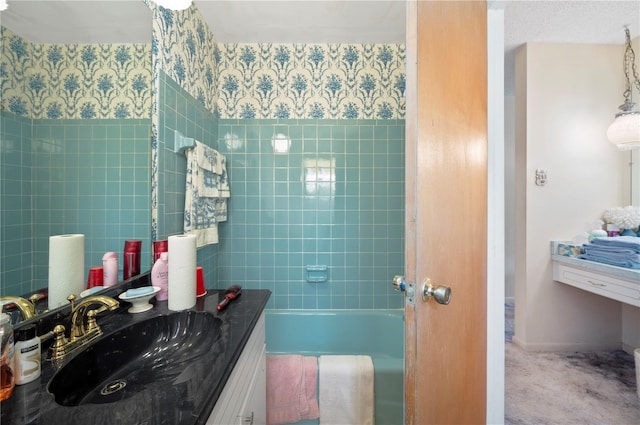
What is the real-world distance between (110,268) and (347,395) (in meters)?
1.24

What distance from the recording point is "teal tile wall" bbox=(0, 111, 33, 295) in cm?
60

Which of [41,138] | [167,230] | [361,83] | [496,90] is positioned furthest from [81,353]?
[361,83]

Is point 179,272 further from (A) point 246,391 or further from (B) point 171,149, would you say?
(B) point 171,149

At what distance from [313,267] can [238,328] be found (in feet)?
3.90

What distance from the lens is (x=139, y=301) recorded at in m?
0.92

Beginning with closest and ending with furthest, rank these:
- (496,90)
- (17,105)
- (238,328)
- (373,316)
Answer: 1. (17,105)
2. (238,328)
3. (496,90)
4. (373,316)

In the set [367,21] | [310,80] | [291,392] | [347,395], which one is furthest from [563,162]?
[291,392]

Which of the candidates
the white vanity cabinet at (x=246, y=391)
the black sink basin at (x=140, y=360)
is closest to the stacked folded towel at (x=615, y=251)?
the white vanity cabinet at (x=246, y=391)

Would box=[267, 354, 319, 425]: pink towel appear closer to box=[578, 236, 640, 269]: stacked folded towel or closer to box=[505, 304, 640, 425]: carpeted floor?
box=[505, 304, 640, 425]: carpeted floor

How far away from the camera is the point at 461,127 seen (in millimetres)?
842

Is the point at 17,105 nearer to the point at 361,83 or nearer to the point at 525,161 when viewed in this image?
the point at 361,83

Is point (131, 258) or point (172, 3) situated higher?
point (172, 3)

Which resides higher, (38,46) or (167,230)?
(38,46)

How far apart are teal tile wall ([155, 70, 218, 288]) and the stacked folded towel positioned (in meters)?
2.72
